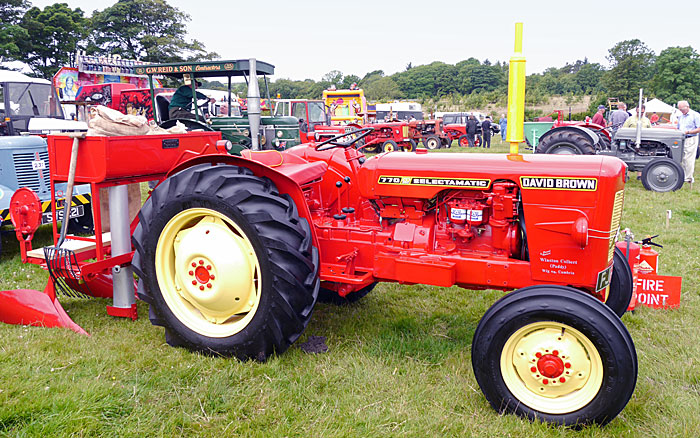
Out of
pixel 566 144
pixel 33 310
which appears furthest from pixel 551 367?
pixel 566 144

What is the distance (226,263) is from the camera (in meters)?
3.29

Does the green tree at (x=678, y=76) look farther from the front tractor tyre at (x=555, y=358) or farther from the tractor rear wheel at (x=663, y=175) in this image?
the front tractor tyre at (x=555, y=358)

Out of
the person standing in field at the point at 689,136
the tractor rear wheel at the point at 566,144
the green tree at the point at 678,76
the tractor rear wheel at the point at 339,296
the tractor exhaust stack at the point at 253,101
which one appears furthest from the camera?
the green tree at the point at 678,76

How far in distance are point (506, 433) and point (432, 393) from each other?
19.8 inches

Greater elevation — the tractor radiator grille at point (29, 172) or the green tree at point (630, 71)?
the green tree at point (630, 71)

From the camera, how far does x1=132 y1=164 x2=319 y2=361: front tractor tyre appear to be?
3.18 metres

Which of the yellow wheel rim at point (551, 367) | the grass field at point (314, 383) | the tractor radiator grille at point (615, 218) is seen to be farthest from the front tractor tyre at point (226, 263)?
the tractor radiator grille at point (615, 218)

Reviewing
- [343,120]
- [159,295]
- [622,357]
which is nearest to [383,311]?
[159,295]

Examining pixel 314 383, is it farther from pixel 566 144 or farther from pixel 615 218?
pixel 566 144

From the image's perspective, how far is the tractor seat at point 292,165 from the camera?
3.61 m

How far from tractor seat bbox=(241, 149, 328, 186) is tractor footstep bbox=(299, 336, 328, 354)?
3.63 ft

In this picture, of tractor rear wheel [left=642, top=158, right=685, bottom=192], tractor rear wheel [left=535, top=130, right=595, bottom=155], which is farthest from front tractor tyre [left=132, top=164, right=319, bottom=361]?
tractor rear wheel [left=642, top=158, right=685, bottom=192]

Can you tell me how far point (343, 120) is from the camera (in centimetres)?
2373

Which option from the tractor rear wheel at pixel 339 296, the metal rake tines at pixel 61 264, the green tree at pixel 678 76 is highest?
the green tree at pixel 678 76
